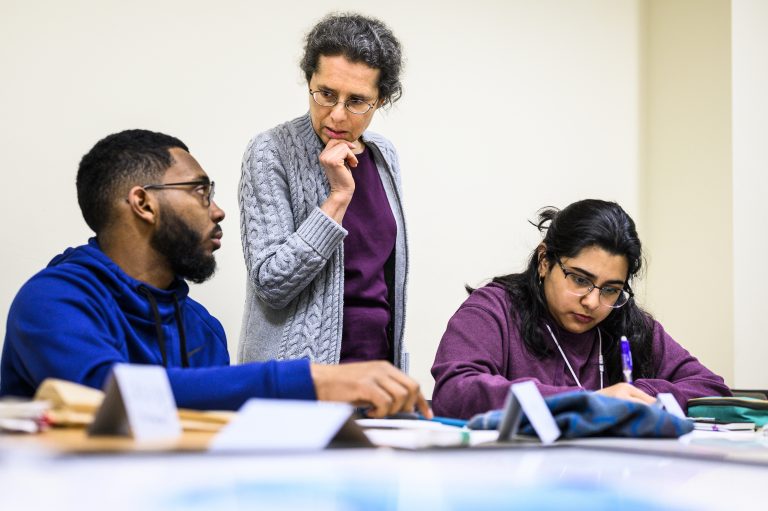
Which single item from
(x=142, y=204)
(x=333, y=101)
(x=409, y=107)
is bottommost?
(x=142, y=204)

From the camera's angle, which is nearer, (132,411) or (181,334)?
(132,411)

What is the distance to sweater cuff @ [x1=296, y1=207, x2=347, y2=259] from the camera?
1997 millimetres

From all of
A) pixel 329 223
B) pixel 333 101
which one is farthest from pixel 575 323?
pixel 333 101

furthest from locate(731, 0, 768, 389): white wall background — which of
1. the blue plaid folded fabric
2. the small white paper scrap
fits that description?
the small white paper scrap

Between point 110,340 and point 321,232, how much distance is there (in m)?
0.59

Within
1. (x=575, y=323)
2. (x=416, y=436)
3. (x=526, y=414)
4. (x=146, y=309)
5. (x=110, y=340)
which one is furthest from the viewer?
(x=575, y=323)

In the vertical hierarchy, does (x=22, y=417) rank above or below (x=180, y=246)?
below

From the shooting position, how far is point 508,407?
4.01ft

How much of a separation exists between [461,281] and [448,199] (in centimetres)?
30

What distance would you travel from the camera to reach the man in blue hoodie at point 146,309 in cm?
139

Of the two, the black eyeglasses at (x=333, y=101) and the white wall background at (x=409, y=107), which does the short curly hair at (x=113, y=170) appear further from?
the white wall background at (x=409, y=107)

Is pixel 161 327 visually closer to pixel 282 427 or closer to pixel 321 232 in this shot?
pixel 321 232

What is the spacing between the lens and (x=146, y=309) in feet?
5.60

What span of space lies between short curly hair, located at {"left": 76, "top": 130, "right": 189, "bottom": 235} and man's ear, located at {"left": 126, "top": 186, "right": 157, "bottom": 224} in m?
0.02
